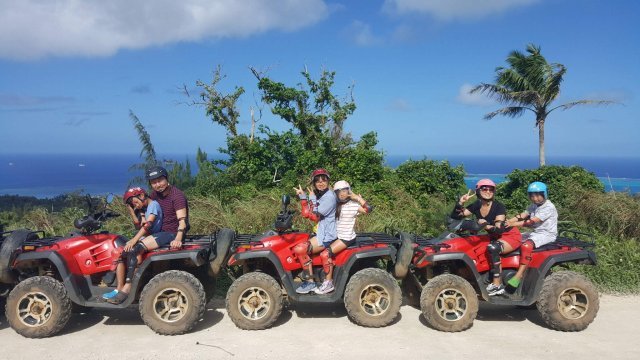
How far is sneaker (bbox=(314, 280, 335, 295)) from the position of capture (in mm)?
5590

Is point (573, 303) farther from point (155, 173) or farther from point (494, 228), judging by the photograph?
point (155, 173)

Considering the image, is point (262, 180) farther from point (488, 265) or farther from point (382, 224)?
point (488, 265)

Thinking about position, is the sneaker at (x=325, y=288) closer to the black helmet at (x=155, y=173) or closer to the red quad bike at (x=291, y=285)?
the red quad bike at (x=291, y=285)

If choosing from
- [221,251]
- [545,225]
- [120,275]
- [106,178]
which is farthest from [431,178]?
[106,178]

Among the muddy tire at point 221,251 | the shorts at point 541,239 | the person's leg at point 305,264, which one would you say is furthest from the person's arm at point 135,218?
the shorts at point 541,239

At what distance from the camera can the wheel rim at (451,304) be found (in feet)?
17.7

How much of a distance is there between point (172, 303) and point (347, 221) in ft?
7.41

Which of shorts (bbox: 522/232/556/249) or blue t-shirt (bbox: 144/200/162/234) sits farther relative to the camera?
shorts (bbox: 522/232/556/249)

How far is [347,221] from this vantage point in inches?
233

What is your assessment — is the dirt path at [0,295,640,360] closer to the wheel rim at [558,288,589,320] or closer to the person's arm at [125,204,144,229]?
the wheel rim at [558,288,589,320]

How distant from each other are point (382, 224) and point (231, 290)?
14.1 feet

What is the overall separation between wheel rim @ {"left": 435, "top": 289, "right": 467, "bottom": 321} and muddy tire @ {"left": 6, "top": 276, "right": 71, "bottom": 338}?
4.12m

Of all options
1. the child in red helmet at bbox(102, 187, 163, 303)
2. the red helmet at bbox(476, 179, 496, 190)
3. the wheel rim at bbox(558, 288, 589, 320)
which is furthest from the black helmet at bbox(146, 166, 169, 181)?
the wheel rim at bbox(558, 288, 589, 320)

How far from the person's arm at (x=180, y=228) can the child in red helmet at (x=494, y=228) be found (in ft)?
11.0
